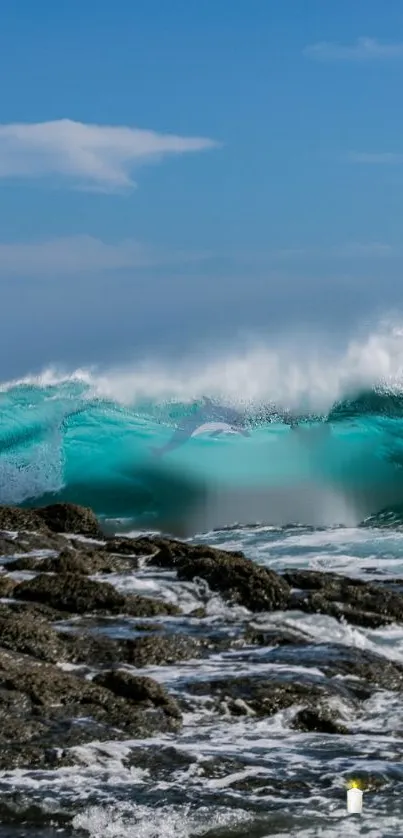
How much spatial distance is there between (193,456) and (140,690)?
1831 centimetres

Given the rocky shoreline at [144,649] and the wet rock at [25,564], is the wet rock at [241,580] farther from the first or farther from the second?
the wet rock at [25,564]

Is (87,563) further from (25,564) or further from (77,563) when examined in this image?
(25,564)

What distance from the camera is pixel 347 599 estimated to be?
11688 millimetres

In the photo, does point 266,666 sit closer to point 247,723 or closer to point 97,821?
point 247,723

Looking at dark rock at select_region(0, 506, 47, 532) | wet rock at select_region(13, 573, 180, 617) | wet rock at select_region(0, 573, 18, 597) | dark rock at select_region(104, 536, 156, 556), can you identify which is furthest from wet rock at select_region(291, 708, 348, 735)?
dark rock at select_region(0, 506, 47, 532)

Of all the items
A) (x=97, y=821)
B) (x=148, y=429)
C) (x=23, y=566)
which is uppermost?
(x=148, y=429)

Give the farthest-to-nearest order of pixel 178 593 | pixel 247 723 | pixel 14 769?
pixel 178 593 → pixel 247 723 → pixel 14 769

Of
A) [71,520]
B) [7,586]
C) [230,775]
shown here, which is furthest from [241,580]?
[71,520]

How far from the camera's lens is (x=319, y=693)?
873cm

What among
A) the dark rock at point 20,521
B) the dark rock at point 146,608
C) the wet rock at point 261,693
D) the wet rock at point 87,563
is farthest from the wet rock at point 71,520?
the wet rock at point 261,693

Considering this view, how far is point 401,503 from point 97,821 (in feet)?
56.3

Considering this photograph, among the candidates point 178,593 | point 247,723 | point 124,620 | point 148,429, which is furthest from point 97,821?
point 148,429

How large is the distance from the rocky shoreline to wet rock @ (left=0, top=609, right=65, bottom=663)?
0.5 inches

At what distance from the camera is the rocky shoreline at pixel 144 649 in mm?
7922
